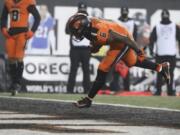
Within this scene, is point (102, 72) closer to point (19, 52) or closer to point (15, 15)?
point (19, 52)

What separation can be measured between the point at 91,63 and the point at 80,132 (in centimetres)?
969

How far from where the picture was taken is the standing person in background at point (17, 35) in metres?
15.5

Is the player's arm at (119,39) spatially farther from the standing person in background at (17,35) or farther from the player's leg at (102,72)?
A: the standing person in background at (17,35)

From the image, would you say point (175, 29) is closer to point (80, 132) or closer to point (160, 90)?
point (160, 90)

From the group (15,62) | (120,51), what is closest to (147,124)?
(120,51)

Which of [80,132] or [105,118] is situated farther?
[105,118]

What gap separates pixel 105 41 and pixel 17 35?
383 centimetres

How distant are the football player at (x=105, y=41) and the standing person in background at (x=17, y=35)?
10.6 feet

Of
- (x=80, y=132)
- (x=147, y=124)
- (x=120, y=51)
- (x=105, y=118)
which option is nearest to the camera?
(x=80, y=132)

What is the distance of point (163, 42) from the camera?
1852 centimetres

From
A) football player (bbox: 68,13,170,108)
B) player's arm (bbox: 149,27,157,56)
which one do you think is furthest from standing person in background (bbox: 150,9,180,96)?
football player (bbox: 68,13,170,108)

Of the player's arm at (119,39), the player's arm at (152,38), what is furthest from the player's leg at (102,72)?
the player's arm at (152,38)

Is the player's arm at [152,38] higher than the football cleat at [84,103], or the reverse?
the player's arm at [152,38]

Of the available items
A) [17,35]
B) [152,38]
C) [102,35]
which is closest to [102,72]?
[102,35]
